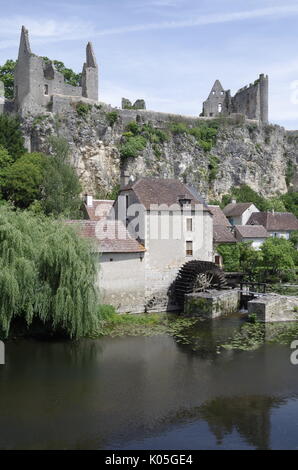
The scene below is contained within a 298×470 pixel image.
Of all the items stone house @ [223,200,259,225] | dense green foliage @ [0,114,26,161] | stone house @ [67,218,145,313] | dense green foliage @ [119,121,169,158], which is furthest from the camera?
dense green foliage @ [119,121,169,158]

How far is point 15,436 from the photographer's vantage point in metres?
10.5

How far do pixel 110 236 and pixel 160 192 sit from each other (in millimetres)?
4676

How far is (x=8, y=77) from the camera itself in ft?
153

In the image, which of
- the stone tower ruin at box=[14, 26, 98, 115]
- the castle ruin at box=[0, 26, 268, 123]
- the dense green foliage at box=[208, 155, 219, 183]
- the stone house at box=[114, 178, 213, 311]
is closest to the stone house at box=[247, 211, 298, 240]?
the dense green foliage at box=[208, 155, 219, 183]

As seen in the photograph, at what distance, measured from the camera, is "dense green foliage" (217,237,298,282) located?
28.6 m

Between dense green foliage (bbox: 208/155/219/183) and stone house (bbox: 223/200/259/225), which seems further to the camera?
dense green foliage (bbox: 208/155/219/183)

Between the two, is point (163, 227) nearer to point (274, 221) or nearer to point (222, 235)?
point (222, 235)

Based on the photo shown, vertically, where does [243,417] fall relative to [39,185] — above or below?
below

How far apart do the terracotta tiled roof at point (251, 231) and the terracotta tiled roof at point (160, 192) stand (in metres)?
9.83

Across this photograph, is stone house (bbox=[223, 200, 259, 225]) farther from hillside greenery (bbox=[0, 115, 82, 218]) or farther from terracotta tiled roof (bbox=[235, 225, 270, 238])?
hillside greenery (bbox=[0, 115, 82, 218])

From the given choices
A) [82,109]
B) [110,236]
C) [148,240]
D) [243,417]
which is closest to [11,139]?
[82,109]

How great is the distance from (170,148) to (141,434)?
39.6 meters

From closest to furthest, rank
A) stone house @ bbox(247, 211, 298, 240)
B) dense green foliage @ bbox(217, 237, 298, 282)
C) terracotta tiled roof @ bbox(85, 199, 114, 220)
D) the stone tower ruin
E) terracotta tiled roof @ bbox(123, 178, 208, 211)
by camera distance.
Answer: terracotta tiled roof @ bbox(123, 178, 208, 211) → dense green foliage @ bbox(217, 237, 298, 282) → terracotta tiled roof @ bbox(85, 199, 114, 220) → stone house @ bbox(247, 211, 298, 240) → the stone tower ruin
